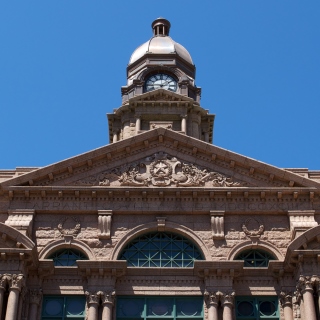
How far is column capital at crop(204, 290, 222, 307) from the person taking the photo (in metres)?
28.4

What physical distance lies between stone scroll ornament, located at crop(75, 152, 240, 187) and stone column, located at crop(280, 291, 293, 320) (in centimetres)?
529

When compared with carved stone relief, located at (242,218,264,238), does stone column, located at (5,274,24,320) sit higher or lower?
lower

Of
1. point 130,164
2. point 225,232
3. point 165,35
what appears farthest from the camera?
point 165,35

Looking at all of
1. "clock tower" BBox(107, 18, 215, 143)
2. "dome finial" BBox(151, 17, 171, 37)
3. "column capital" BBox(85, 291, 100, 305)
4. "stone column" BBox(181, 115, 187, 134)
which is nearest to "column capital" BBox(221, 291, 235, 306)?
"column capital" BBox(85, 291, 100, 305)

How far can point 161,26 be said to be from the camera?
187 ft

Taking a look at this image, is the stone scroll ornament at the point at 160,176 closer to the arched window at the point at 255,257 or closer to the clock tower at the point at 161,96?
the arched window at the point at 255,257

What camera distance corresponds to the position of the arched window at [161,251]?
30047mm

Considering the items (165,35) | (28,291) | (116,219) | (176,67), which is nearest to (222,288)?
(116,219)

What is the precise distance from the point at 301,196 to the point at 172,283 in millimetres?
6549

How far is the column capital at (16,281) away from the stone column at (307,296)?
10.2 meters

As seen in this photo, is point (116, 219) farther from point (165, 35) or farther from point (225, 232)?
point (165, 35)

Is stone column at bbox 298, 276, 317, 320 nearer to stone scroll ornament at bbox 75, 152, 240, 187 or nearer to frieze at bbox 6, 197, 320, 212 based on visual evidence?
frieze at bbox 6, 197, 320, 212

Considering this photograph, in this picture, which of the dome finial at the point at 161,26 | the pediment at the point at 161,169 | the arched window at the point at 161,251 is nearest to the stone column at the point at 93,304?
the arched window at the point at 161,251

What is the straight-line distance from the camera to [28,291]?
94.4 ft
